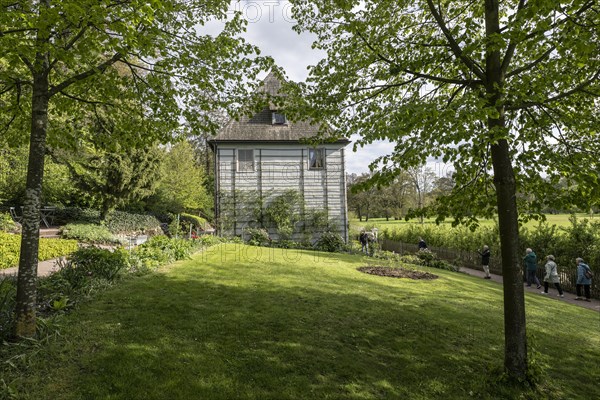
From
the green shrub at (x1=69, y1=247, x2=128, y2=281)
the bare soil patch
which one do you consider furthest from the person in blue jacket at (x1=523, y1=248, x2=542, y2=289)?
the green shrub at (x1=69, y1=247, x2=128, y2=281)

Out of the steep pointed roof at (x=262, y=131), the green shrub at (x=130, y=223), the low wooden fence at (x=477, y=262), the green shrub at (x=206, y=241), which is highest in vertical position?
the steep pointed roof at (x=262, y=131)

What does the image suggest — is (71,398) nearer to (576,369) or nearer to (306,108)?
(306,108)

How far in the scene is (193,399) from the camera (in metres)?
3.98

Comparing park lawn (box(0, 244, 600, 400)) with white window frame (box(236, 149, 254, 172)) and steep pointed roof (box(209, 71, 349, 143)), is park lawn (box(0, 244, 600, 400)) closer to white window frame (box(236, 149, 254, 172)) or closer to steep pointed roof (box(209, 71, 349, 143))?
white window frame (box(236, 149, 254, 172))

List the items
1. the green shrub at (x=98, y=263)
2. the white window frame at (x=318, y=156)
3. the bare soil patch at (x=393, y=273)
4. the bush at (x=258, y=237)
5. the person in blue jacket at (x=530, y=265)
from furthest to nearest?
the white window frame at (x=318, y=156) → the bush at (x=258, y=237) → the person in blue jacket at (x=530, y=265) → the bare soil patch at (x=393, y=273) → the green shrub at (x=98, y=263)

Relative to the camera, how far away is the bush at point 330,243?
1927 centimetres

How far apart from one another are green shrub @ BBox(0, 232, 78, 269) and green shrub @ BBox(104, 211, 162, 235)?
717cm

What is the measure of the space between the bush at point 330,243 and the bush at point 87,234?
10.7m

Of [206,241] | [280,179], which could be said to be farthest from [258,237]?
[206,241]

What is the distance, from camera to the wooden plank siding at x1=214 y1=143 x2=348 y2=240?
68.0ft

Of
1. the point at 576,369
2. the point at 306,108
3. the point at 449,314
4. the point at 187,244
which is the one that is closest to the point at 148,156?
the point at 187,244

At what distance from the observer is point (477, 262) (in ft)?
70.1

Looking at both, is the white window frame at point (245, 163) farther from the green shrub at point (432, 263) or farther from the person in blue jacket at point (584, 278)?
the person in blue jacket at point (584, 278)

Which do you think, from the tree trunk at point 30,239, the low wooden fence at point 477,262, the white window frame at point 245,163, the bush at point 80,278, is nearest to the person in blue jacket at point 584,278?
the low wooden fence at point 477,262
